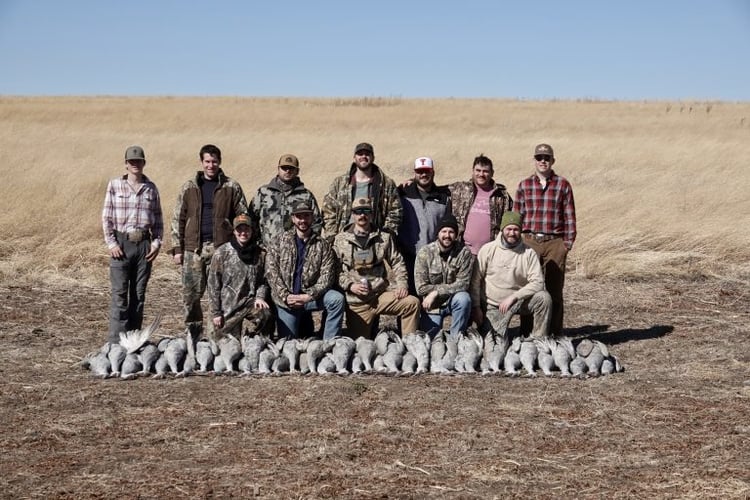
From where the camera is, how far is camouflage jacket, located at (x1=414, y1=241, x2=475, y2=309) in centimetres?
782

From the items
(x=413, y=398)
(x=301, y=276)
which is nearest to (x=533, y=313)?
(x=413, y=398)

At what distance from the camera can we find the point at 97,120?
30.1 metres

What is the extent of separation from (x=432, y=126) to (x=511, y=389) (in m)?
23.6

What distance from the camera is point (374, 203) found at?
26.0ft

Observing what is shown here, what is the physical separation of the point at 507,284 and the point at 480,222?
2.09 feet

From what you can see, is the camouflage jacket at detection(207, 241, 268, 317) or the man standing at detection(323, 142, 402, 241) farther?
the man standing at detection(323, 142, 402, 241)

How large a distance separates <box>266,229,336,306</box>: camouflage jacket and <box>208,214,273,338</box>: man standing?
15cm

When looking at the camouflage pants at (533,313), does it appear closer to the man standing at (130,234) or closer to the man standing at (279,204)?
the man standing at (279,204)

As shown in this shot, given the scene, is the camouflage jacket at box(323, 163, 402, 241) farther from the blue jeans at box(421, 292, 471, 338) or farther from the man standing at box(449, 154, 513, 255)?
the blue jeans at box(421, 292, 471, 338)

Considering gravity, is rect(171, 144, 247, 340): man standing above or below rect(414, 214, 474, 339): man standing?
above

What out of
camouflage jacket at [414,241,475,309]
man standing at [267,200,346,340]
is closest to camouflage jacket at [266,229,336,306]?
man standing at [267,200,346,340]

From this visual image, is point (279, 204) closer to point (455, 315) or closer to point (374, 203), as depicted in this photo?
point (374, 203)

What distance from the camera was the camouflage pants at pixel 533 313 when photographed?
309 inches

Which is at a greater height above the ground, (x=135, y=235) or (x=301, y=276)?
(x=135, y=235)
